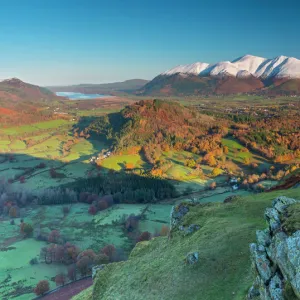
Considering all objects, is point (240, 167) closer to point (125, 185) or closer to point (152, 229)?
point (125, 185)

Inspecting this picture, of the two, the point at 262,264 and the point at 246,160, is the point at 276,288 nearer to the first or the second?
the point at 262,264

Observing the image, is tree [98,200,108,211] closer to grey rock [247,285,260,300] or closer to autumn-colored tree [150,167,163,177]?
autumn-colored tree [150,167,163,177]

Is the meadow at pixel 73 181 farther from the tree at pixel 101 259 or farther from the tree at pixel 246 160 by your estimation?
the tree at pixel 101 259

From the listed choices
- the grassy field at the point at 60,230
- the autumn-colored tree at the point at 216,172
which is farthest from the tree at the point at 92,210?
the autumn-colored tree at the point at 216,172

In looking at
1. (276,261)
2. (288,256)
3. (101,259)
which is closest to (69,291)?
(101,259)

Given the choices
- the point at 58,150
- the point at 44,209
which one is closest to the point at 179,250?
the point at 44,209

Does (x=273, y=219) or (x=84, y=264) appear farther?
(x=84, y=264)
